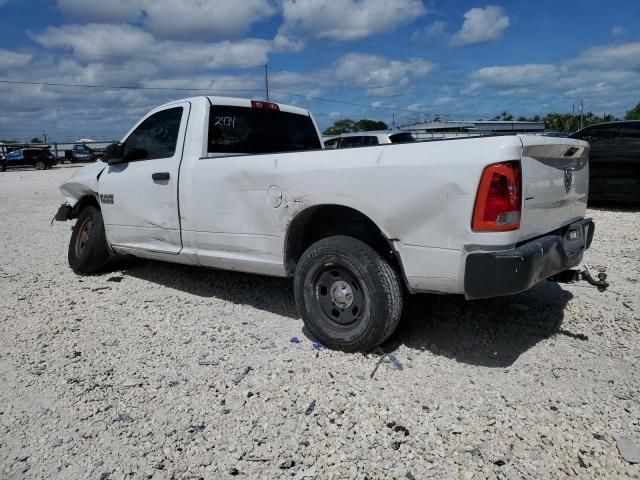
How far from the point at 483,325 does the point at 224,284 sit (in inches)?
104

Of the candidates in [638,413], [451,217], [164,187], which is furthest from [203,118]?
[638,413]

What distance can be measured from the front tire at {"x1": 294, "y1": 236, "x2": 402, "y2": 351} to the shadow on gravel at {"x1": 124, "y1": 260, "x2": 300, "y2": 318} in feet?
2.59

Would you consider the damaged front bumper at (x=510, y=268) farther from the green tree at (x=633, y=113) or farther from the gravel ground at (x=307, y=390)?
the green tree at (x=633, y=113)

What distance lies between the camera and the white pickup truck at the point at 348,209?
9.42 feet

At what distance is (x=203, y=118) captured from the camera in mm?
4523

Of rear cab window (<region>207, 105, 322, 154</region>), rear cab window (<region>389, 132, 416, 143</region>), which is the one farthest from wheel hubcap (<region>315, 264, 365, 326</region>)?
rear cab window (<region>389, 132, 416, 143</region>)

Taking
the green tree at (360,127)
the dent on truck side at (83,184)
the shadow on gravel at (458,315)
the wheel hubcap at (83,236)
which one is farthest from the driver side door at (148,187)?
the green tree at (360,127)

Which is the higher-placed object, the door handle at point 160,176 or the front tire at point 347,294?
the door handle at point 160,176

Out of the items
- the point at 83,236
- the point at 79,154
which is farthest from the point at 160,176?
the point at 79,154

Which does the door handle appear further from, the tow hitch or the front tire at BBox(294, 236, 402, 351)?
the tow hitch

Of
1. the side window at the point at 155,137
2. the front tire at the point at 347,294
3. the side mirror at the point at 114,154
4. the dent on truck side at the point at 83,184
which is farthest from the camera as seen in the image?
the dent on truck side at the point at 83,184

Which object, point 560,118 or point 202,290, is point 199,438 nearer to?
point 202,290

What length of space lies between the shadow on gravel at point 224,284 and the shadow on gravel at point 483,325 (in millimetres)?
1092

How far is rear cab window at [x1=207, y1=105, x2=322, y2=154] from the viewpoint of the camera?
4625mm
